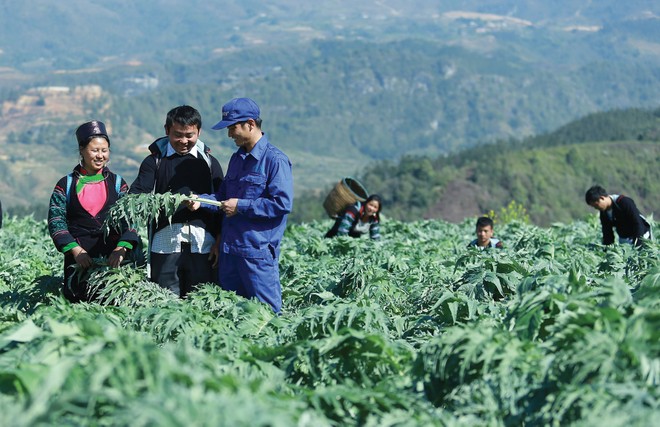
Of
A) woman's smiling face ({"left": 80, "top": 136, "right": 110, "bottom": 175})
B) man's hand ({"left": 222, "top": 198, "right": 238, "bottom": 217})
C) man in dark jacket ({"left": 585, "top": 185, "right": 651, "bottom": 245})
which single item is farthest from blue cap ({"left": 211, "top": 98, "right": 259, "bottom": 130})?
man in dark jacket ({"left": 585, "top": 185, "right": 651, "bottom": 245})

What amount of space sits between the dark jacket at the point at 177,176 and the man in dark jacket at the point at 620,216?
4428 mm

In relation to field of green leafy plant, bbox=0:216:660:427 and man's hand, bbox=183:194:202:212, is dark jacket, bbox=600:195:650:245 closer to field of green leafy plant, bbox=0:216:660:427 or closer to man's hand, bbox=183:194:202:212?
field of green leafy plant, bbox=0:216:660:427

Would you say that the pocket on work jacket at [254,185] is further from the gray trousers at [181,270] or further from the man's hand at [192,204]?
the gray trousers at [181,270]

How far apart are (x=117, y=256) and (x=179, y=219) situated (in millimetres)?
505

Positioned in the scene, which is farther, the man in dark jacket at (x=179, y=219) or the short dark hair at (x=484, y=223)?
the short dark hair at (x=484, y=223)

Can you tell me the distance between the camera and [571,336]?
13.1ft

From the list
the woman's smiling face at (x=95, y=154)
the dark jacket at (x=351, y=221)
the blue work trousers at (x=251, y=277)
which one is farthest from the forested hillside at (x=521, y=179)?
the woman's smiling face at (x=95, y=154)

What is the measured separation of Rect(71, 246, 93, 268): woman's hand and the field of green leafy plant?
14 centimetres

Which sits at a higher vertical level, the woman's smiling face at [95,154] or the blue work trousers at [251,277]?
the woman's smiling face at [95,154]

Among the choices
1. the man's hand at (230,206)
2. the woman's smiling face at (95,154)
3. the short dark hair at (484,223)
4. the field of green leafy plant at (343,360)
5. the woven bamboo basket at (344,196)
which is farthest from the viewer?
the woven bamboo basket at (344,196)

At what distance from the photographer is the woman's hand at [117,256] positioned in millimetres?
6406

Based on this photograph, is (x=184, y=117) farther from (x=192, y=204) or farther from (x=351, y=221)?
(x=351, y=221)

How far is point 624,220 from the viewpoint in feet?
31.6

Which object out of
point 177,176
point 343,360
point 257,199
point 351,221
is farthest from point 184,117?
point 351,221
